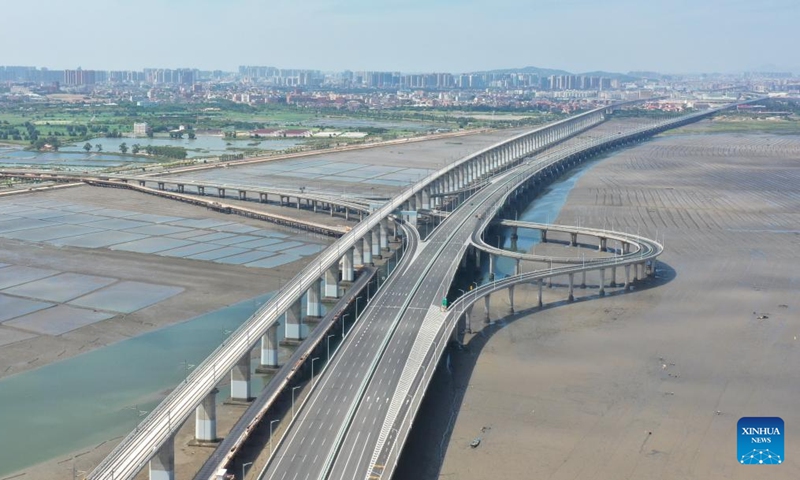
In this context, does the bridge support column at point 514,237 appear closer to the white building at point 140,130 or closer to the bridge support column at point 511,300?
the bridge support column at point 511,300

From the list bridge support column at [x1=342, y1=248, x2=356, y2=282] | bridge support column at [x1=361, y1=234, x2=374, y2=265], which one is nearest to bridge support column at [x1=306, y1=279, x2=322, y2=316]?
bridge support column at [x1=342, y1=248, x2=356, y2=282]

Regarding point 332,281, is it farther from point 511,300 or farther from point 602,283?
point 602,283

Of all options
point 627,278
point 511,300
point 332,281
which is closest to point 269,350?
point 332,281

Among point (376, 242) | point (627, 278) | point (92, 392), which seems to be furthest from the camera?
point (376, 242)

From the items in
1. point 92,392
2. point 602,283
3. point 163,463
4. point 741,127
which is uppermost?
point 741,127

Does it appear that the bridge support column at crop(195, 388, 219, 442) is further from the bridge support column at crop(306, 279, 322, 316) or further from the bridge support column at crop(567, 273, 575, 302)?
the bridge support column at crop(567, 273, 575, 302)

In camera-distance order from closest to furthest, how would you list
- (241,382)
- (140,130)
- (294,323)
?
(241,382) → (294,323) → (140,130)

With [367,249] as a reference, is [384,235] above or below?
above
